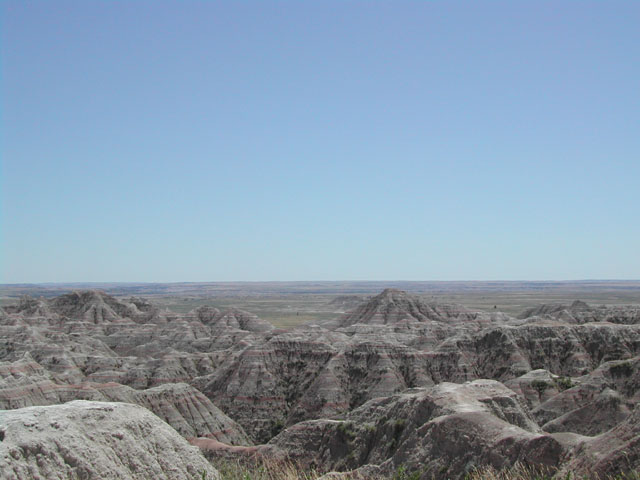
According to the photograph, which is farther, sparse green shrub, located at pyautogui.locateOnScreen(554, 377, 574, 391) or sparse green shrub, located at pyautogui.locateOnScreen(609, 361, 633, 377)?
sparse green shrub, located at pyautogui.locateOnScreen(554, 377, 574, 391)

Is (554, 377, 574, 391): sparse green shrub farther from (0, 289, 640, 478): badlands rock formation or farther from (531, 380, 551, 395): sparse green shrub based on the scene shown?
(531, 380, 551, 395): sparse green shrub

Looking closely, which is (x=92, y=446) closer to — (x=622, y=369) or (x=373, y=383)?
(x=622, y=369)

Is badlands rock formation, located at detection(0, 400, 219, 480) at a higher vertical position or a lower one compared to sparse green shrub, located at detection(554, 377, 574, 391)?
higher

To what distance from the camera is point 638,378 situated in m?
44.1

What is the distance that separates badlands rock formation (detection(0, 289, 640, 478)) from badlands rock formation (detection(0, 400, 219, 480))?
36.7 ft

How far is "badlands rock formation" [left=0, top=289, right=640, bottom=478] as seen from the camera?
26250 millimetres

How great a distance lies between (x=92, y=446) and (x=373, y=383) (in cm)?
4601

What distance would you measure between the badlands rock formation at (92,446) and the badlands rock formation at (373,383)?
11.2m

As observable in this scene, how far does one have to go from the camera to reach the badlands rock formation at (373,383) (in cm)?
2625

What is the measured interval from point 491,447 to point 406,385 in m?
39.1

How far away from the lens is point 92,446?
688 inches

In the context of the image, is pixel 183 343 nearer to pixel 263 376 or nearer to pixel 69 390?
pixel 263 376

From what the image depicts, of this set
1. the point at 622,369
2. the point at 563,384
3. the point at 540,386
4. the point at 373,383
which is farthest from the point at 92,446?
the point at 373,383

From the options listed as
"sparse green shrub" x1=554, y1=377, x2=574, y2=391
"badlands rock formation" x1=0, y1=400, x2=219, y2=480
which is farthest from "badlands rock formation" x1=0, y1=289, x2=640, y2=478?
"badlands rock formation" x1=0, y1=400, x2=219, y2=480
